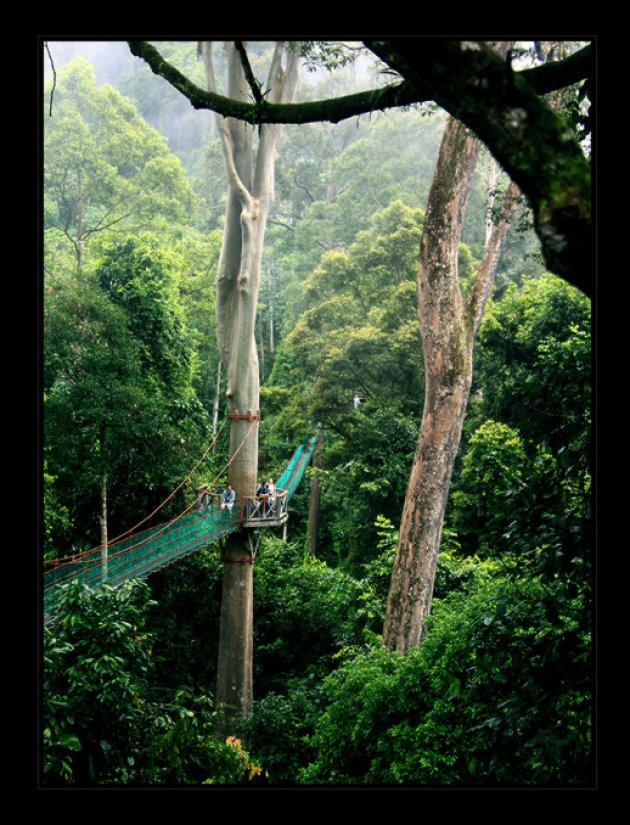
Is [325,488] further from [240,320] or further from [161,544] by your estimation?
[161,544]

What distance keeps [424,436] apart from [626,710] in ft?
13.3

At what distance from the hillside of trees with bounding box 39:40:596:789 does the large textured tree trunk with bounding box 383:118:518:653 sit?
1.13 ft

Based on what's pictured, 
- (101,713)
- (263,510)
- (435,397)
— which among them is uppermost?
(435,397)

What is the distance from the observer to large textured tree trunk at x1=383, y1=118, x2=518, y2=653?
5.29 m

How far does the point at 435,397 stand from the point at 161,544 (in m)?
3.04

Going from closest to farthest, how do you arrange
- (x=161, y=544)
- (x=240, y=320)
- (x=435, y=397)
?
(x=435, y=397)
(x=161, y=544)
(x=240, y=320)

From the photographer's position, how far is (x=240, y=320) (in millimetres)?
8219

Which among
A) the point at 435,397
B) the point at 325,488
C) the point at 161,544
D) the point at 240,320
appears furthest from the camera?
the point at 325,488

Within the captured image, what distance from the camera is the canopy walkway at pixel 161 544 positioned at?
5363 mm

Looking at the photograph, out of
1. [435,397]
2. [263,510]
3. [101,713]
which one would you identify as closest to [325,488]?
[263,510]

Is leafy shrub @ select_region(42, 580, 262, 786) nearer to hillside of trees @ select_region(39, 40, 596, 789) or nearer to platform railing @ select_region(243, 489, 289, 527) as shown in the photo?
hillside of trees @ select_region(39, 40, 596, 789)

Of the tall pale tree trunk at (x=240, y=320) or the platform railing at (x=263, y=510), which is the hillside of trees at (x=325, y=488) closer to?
the tall pale tree trunk at (x=240, y=320)

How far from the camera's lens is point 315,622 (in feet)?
29.9

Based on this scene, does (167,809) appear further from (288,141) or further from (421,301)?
(288,141)
